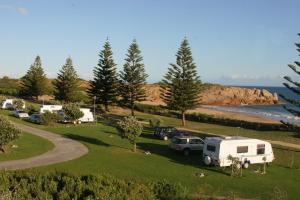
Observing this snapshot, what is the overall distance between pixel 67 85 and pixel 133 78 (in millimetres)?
13313

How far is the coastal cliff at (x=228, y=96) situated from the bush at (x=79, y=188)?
358 ft

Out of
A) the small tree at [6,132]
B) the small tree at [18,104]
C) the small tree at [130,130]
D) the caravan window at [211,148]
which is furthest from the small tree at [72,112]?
the caravan window at [211,148]

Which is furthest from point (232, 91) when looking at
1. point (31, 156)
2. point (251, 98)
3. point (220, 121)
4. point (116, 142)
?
point (31, 156)

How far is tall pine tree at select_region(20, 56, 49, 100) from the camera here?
268 feet

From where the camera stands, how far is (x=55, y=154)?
30625 mm

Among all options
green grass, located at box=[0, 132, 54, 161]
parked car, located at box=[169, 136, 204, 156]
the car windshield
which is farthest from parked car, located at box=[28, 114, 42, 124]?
parked car, located at box=[169, 136, 204, 156]

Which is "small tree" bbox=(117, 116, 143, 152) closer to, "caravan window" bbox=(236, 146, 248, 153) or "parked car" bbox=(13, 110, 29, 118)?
"caravan window" bbox=(236, 146, 248, 153)

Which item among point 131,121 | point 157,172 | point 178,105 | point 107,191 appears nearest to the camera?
point 107,191

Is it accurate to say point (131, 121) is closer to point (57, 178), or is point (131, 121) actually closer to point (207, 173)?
point (207, 173)

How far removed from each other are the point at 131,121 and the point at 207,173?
29.0 feet

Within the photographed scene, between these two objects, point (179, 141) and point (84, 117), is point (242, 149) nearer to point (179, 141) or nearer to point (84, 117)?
point (179, 141)

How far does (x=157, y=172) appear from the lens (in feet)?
84.2

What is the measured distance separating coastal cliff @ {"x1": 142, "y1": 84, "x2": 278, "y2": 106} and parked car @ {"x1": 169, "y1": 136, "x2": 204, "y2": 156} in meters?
90.6

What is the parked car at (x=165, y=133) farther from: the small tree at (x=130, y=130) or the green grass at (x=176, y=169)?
the small tree at (x=130, y=130)
